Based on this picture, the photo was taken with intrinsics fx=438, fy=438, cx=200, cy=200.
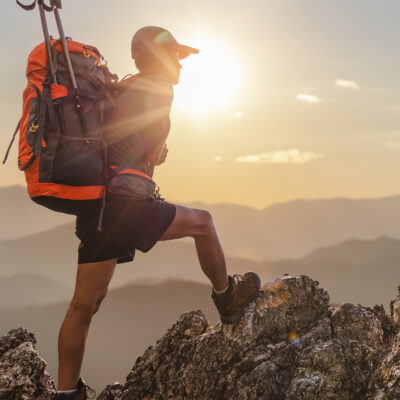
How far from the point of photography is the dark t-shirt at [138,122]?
5.13 metres

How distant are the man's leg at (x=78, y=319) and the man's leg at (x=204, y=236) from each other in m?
0.92

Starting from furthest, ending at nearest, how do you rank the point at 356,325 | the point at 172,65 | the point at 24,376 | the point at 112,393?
the point at 112,393, the point at 356,325, the point at 24,376, the point at 172,65

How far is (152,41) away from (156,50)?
0.13 m

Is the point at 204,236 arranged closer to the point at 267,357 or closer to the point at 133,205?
the point at 133,205

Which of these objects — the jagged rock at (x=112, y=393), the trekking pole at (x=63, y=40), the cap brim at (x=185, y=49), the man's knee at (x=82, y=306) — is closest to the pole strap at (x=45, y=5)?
the trekking pole at (x=63, y=40)

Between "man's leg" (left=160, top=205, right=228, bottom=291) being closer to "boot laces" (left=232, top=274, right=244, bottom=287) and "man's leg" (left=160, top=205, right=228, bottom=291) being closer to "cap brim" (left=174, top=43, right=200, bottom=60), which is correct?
"boot laces" (left=232, top=274, right=244, bottom=287)

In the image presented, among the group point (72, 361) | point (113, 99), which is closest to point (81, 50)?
point (113, 99)

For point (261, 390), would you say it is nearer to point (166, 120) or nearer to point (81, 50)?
point (166, 120)

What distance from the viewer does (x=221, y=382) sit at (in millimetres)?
5859

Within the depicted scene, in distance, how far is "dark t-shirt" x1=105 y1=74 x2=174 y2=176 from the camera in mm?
5129

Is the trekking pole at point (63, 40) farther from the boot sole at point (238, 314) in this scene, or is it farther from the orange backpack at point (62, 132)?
the boot sole at point (238, 314)

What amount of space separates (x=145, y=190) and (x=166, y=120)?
2.88 ft

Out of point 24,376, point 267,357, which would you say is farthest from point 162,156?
point 24,376

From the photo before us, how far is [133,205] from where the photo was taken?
16.9 ft
